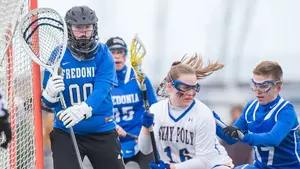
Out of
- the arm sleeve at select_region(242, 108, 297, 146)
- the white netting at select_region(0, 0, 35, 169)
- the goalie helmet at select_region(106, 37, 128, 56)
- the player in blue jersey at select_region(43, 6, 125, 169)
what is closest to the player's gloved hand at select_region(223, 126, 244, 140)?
the arm sleeve at select_region(242, 108, 297, 146)

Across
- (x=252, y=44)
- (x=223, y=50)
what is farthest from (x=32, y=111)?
(x=252, y=44)

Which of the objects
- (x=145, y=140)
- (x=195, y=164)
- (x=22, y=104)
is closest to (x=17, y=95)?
(x=22, y=104)

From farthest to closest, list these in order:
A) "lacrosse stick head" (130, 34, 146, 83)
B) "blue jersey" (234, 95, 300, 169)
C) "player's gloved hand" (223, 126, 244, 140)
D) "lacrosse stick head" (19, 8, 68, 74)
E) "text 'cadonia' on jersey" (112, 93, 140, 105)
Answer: "text 'cadonia' on jersey" (112, 93, 140, 105), "lacrosse stick head" (130, 34, 146, 83), "blue jersey" (234, 95, 300, 169), "player's gloved hand" (223, 126, 244, 140), "lacrosse stick head" (19, 8, 68, 74)

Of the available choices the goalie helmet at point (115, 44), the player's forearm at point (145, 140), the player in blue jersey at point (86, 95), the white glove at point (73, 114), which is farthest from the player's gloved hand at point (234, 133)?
the goalie helmet at point (115, 44)

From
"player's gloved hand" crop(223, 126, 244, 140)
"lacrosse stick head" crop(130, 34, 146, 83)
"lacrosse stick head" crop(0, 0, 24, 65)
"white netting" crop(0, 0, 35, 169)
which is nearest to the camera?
"lacrosse stick head" crop(0, 0, 24, 65)

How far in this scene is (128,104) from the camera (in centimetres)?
646

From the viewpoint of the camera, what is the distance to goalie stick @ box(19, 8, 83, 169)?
15.1 ft

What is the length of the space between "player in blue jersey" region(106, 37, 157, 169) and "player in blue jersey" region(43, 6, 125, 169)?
1.40m

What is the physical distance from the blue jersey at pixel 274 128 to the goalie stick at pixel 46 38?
1262mm

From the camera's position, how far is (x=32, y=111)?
4832mm

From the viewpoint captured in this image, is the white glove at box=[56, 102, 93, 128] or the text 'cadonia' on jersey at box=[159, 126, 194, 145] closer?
the white glove at box=[56, 102, 93, 128]

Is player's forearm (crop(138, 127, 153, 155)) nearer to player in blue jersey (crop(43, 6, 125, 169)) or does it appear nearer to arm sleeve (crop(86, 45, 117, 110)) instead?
player in blue jersey (crop(43, 6, 125, 169))

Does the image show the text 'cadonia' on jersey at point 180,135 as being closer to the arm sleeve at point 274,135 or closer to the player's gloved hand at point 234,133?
the player's gloved hand at point 234,133

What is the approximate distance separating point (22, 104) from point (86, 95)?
41 centimetres
